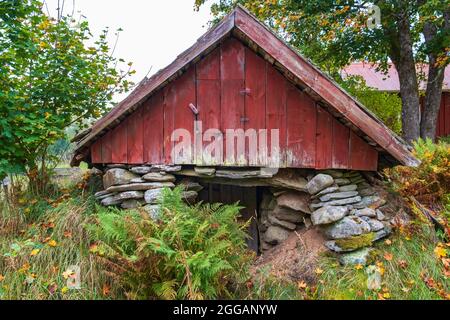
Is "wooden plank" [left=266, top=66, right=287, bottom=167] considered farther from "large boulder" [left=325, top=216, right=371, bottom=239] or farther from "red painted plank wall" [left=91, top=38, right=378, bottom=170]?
"large boulder" [left=325, top=216, right=371, bottom=239]

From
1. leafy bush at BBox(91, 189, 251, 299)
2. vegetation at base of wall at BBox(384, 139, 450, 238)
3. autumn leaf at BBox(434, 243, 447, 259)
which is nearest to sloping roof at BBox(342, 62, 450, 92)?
vegetation at base of wall at BBox(384, 139, 450, 238)

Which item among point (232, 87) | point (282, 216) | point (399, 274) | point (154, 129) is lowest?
point (399, 274)

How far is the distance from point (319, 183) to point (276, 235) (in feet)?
3.91

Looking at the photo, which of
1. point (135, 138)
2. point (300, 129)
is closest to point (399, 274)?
point (300, 129)

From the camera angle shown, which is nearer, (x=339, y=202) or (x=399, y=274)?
(x=399, y=274)

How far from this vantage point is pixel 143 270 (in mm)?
3037

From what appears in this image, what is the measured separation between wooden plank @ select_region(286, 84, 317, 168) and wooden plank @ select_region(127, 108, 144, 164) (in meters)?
1.92

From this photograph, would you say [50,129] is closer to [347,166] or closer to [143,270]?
[143,270]

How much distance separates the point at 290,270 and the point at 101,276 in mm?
2151

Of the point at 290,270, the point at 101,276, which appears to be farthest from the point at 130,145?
the point at 290,270

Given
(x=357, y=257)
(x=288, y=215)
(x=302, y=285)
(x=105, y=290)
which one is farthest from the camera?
(x=288, y=215)

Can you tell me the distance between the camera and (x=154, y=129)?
164 inches

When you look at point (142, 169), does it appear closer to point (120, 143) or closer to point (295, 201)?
point (120, 143)

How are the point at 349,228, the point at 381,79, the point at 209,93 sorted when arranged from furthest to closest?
the point at 381,79, the point at 209,93, the point at 349,228
